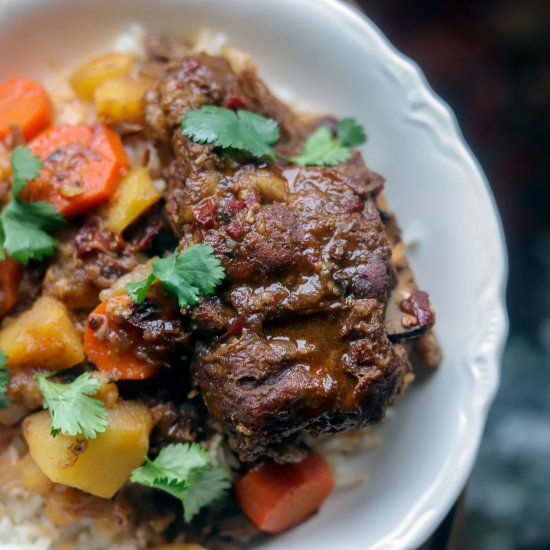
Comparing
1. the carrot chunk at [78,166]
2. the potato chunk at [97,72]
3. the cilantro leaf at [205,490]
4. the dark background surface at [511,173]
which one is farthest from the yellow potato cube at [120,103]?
the dark background surface at [511,173]

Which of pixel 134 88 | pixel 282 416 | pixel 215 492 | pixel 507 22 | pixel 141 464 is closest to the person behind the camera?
pixel 282 416

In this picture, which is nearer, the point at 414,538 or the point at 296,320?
the point at 296,320

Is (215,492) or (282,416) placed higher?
(282,416)

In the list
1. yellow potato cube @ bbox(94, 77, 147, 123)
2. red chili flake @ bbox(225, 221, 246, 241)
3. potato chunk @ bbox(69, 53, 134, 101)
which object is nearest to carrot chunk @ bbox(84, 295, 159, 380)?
red chili flake @ bbox(225, 221, 246, 241)

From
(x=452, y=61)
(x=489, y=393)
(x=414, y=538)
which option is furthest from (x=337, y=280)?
(x=452, y=61)

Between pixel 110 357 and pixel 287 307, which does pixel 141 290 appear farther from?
pixel 287 307

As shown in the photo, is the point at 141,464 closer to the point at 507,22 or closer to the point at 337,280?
the point at 337,280

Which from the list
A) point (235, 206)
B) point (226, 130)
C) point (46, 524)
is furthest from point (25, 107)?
point (46, 524)
